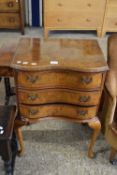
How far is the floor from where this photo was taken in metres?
1.43

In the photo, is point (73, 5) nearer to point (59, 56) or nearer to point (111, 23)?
point (111, 23)

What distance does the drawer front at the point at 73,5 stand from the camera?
317cm

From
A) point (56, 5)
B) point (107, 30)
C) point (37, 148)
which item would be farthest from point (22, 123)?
point (107, 30)

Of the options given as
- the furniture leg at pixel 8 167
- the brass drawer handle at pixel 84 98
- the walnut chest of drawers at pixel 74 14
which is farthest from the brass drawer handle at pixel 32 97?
the walnut chest of drawers at pixel 74 14

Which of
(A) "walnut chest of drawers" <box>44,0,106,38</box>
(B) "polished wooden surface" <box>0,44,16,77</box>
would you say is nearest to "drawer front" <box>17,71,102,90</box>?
(B) "polished wooden surface" <box>0,44,16,77</box>

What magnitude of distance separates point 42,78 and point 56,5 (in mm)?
2390

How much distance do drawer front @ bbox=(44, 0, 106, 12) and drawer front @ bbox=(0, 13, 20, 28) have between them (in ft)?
1.83

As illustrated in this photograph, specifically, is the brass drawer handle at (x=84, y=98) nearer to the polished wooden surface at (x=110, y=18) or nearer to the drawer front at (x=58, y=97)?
the drawer front at (x=58, y=97)

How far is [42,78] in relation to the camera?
1.15m

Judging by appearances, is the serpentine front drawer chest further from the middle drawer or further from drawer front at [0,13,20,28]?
drawer front at [0,13,20,28]

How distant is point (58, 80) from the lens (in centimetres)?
117

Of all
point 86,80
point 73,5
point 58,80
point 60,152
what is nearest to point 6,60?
point 58,80

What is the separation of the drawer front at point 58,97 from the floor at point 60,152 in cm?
50

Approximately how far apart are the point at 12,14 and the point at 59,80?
8.43ft
